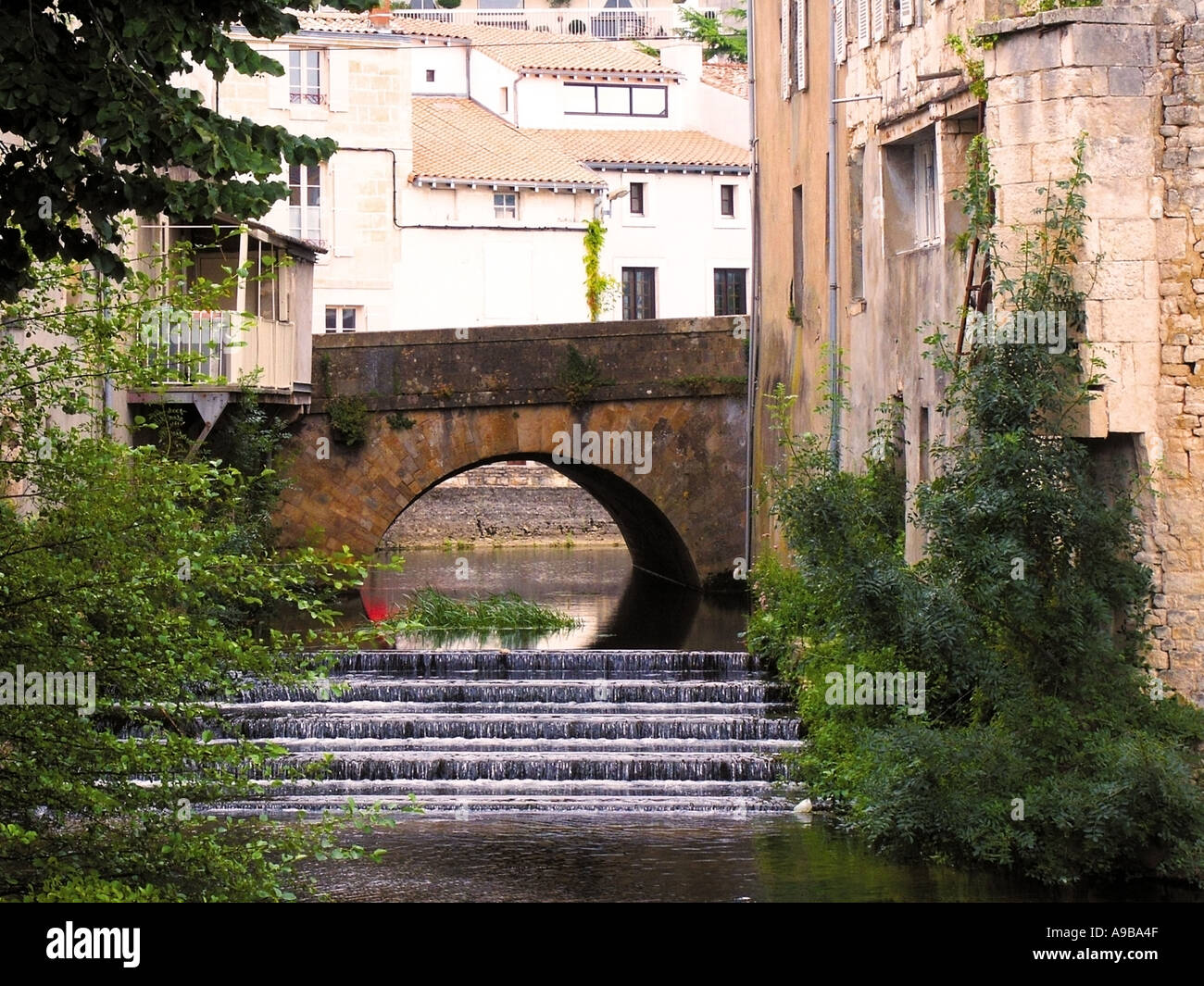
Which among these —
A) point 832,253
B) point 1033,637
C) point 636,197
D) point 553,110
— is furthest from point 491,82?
point 1033,637

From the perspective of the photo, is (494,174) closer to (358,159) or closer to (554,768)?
(358,159)

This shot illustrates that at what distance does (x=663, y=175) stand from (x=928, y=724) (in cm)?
3264

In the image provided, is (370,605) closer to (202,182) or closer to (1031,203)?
(1031,203)

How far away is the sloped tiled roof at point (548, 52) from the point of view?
47.9m

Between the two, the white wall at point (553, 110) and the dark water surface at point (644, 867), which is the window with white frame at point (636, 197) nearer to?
the white wall at point (553, 110)

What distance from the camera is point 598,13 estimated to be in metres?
68.3

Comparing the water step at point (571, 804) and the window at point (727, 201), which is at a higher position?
the window at point (727, 201)

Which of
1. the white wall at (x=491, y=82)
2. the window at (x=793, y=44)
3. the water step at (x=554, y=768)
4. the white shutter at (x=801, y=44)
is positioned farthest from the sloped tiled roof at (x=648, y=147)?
the water step at (x=554, y=768)

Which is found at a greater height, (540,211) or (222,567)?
(540,211)

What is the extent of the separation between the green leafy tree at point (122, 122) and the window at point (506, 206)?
33.0 meters

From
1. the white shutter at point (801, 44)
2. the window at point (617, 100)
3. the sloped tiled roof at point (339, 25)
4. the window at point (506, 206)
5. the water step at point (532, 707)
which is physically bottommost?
the water step at point (532, 707)

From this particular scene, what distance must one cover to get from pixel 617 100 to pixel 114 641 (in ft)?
134

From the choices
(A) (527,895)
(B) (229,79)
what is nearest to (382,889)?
(A) (527,895)

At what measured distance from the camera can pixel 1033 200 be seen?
1383 centimetres
